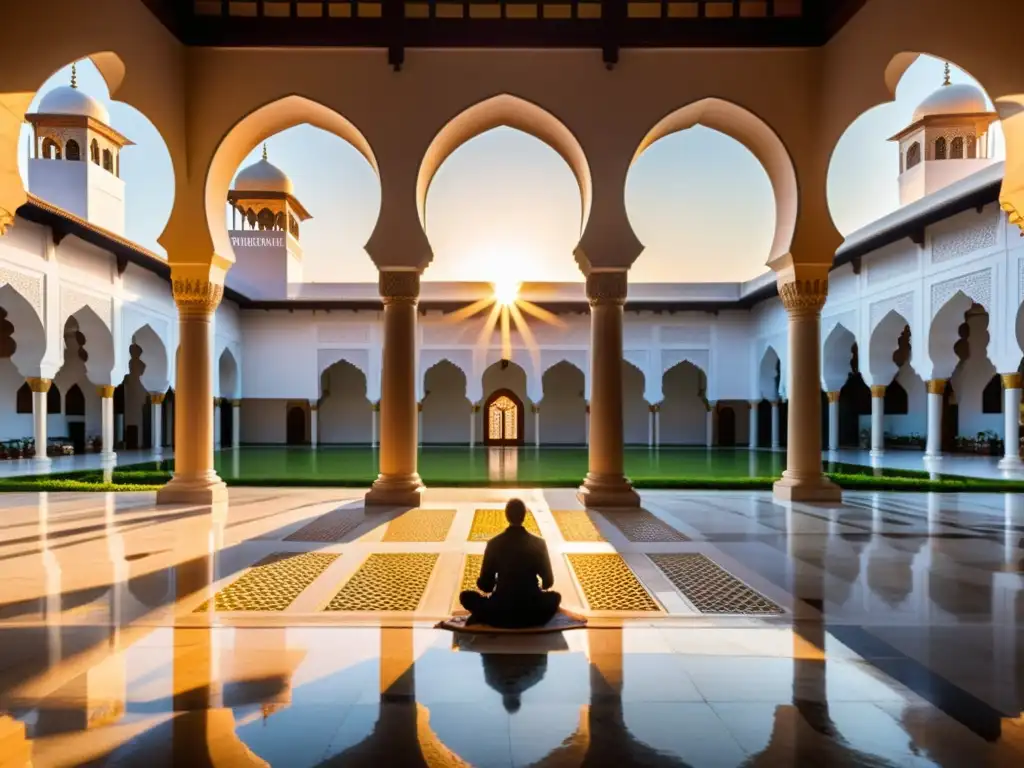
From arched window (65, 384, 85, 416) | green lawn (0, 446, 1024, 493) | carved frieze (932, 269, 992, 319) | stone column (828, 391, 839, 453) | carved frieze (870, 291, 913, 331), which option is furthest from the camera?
arched window (65, 384, 85, 416)

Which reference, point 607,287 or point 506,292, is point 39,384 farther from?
point 506,292

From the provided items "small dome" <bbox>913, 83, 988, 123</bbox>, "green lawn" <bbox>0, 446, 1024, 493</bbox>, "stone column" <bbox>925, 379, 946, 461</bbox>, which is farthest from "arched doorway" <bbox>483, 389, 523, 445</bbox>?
"small dome" <bbox>913, 83, 988, 123</bbox>

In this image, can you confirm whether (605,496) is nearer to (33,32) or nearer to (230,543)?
(230,543)

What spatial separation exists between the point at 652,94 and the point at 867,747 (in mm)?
7613

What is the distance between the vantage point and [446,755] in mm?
2441

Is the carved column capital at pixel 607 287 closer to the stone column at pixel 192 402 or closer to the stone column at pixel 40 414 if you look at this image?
the stone column at pixel 192 402

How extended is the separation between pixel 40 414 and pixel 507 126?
12.2 meters

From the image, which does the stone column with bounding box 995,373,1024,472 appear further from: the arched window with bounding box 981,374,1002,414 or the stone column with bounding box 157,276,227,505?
the stone column with bounding box 157,276,227,505

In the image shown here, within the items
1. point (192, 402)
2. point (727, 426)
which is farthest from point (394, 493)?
point (727, 426)

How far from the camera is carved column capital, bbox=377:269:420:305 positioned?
8531mm

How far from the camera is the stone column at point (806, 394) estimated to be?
8.88 metres

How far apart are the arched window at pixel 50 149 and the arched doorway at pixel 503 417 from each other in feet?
57.9

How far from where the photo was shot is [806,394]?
893 cm

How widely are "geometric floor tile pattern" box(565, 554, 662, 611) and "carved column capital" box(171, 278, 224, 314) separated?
568 cm
